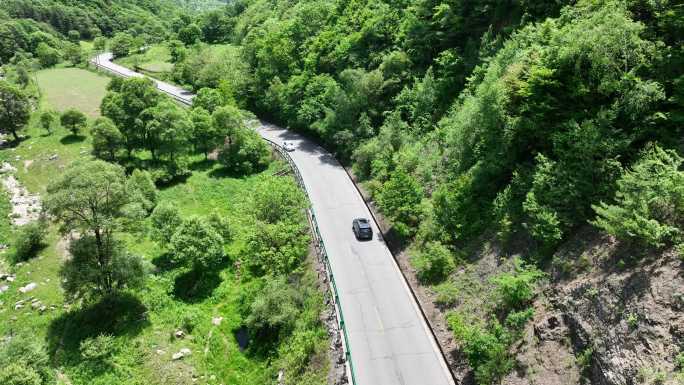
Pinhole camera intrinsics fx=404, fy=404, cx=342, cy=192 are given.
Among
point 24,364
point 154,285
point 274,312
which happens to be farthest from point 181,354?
point 24,364

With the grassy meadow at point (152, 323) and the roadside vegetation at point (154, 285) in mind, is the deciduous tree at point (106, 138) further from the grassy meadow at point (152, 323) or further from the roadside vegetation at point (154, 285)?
the grassy meadow at point (152, 323)

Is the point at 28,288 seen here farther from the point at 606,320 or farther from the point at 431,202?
the point at 606,320

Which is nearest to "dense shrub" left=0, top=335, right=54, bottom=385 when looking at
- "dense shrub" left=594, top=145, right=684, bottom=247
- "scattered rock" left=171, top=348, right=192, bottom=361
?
"scattered rock" left=171, top=348, right=192, bottom=361

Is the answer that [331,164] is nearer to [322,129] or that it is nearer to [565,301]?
[322,129]

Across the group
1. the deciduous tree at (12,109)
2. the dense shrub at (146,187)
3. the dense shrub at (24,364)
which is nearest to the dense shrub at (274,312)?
the dense shrub at (24,364)

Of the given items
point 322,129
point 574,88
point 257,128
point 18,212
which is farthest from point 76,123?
point 574,88
